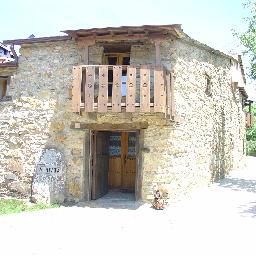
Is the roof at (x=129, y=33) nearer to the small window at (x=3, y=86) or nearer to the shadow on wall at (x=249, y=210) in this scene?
the small window at (x=3, y=86)

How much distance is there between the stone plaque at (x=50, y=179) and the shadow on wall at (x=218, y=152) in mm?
5822

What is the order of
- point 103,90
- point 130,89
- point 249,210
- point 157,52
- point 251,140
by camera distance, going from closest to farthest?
point 249,210 → point 130,89 → point 103,90 → point 157,52 → point 251,140

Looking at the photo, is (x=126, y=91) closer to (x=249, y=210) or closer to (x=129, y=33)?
(x=129, y=33)

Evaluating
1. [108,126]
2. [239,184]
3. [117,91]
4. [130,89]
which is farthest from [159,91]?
[239,184]

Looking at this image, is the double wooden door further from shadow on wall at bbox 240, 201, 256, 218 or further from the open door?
shadow on wall at bbox 240, 201, 256, 218

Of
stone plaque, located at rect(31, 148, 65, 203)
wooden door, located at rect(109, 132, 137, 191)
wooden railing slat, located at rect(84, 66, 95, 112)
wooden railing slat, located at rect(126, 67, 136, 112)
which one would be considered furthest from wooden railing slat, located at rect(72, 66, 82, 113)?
wooden door, located at rect(109, 132, 137, 191)

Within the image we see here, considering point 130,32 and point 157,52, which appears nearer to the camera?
point 157,52

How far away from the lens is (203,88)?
38.5 ft

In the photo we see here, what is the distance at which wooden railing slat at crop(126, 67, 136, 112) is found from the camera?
872cm

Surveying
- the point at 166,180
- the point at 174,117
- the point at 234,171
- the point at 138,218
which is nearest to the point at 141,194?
the point at 166,180

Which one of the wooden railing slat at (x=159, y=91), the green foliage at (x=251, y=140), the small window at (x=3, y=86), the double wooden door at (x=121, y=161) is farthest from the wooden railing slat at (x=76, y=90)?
the green foliage at (x=251, y=140)

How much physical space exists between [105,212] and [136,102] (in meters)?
3.11

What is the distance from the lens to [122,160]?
12.6m

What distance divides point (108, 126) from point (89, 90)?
138cm
